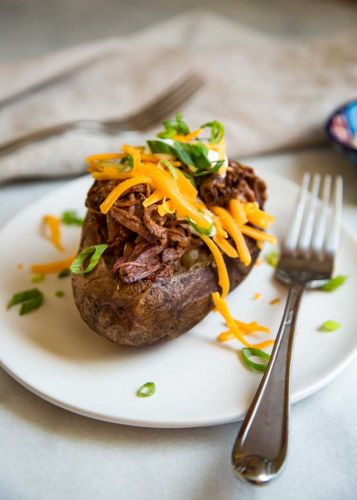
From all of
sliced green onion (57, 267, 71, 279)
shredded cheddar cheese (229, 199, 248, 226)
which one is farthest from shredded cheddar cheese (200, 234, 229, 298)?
sliced green onion (57, 267, 71, 279)

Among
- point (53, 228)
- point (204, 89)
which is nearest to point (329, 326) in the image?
point (53, 228)

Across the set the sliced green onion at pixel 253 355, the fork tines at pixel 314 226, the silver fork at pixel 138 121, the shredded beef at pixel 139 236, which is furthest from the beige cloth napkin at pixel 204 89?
the sliced green onion at pixel 253 355

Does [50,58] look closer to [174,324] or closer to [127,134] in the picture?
[127,134]

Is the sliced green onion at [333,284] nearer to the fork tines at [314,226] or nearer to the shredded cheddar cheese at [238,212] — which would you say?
the fork tines at [314,226]

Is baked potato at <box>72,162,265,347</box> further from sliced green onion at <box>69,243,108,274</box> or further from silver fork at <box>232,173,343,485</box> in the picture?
silver fork at <box>232,173,343,485</box>

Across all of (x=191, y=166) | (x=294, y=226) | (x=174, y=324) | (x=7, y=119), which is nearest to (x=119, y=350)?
(x=174, y=324)

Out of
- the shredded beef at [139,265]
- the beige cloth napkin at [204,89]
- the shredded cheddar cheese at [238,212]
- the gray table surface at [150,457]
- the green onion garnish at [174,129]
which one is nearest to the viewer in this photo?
the gray table surface at [150,457]

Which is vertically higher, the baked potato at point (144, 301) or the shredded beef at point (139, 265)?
the shredded beef at point (139, 265)

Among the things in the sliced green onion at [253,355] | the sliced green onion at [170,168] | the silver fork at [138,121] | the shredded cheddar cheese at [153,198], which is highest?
the sliced green onion at [170,168]
